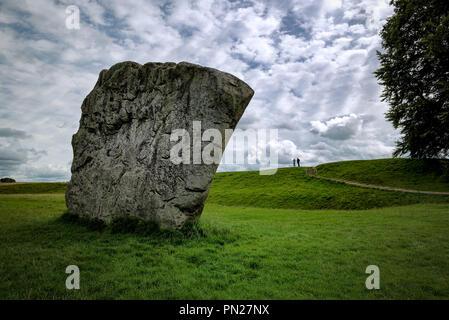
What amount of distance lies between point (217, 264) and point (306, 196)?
24.1m

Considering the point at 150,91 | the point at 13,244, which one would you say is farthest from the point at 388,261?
the point at 13,244

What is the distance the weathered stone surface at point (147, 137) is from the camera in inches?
368

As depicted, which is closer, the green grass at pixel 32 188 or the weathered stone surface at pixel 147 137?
the weathered stone surface at pixel 147 137

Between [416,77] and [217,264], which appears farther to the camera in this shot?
[416,77]

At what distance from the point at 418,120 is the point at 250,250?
71.7 feet

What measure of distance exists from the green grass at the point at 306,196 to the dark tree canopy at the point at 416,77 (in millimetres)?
5213

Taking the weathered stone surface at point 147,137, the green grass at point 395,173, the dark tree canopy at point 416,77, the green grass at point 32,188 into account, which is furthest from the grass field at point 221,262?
the green grass at point 32,188

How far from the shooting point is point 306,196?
28453 mm

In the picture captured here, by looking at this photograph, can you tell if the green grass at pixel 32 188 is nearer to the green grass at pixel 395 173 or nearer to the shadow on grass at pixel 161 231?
the shadow on grass at pixel 161 231

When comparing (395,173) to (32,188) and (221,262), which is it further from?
(32,188)

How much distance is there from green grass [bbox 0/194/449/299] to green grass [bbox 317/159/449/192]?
22.7 m

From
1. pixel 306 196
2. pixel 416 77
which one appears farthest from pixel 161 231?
pixel 416 77

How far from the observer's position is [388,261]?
723 cm

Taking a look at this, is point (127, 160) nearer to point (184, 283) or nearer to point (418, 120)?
point (184, 283)
